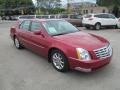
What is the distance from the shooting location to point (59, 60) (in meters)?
5.36

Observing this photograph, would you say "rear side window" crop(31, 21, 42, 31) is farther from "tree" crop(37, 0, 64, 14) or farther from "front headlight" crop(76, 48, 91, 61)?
"tree" crop(37, 0, 64, 14)

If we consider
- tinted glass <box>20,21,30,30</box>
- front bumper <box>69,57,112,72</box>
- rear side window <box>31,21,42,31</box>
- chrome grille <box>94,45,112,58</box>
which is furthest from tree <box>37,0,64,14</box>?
front bumper <box>69,57,112,72</box>

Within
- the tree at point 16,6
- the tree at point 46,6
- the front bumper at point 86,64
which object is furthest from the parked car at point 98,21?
the tree at point 16,6

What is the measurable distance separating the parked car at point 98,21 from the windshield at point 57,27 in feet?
35.9

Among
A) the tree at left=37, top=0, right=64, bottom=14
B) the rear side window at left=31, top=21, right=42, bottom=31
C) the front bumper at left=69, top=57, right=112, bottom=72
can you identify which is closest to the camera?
the front bumper at left=69, top=57, right=112, bottom=72

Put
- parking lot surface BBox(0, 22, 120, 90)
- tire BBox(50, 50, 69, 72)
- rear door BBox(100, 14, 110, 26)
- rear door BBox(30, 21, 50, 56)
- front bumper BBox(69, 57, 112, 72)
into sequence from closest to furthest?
parking lot surface BBox(0, 22, 120, 90) < front bumper BBox(69, 57, 112, 72) < tire BBox(50, 50, 69, 72) < rear door BBox(30, 21, 50, 56) < rear door BBox(100, 14, 110, 26)

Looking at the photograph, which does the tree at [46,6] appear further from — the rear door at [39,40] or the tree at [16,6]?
the rear door at [39,40]

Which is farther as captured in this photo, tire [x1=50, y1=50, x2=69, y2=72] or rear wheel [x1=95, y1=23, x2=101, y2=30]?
rear wheel [x1=95, y1=23, x2=101, y2=30]

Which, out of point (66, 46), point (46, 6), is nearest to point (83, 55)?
point (66, 46)

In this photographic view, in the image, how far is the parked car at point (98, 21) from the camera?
17125mm

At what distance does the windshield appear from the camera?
19.5 ft

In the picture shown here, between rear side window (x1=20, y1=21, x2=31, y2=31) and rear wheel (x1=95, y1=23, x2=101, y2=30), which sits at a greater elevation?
rear side window (x1=20, y1=21, x2=31, y2=31)

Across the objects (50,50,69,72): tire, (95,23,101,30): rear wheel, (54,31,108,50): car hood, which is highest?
(54,31,108,50): car hood

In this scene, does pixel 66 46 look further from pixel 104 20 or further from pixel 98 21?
pixel 104 20
